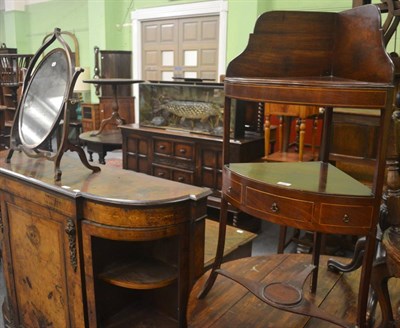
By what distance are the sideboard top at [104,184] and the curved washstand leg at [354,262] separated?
0.57m

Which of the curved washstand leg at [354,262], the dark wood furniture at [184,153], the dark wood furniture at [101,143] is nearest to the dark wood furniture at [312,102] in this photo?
the curved washstand leg at [354,262]

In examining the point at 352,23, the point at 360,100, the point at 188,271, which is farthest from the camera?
the point at 188,271

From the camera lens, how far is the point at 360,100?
36.8 inches

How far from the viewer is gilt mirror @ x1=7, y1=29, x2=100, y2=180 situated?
1.74 m

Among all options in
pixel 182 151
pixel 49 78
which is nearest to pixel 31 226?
pixel 49 78

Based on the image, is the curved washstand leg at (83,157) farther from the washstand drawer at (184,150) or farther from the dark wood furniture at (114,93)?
the dark wood furniture at (114,93)

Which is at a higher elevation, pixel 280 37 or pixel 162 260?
pixel 280 37

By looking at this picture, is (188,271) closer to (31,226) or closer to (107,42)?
(31,226)

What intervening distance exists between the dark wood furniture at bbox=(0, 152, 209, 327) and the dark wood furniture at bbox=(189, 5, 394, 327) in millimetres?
307

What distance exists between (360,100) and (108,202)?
3.22ft

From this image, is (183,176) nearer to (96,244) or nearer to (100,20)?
(96,244)

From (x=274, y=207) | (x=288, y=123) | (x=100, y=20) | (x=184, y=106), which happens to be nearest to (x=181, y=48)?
(x=100, y=20)

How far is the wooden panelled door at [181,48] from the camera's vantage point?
6352 mm

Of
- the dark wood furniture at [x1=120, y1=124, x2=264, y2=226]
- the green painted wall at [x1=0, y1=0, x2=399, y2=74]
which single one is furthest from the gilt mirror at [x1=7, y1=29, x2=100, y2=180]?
the green painted wall at [x1=0, y1=0, x2=399, y2=74]
